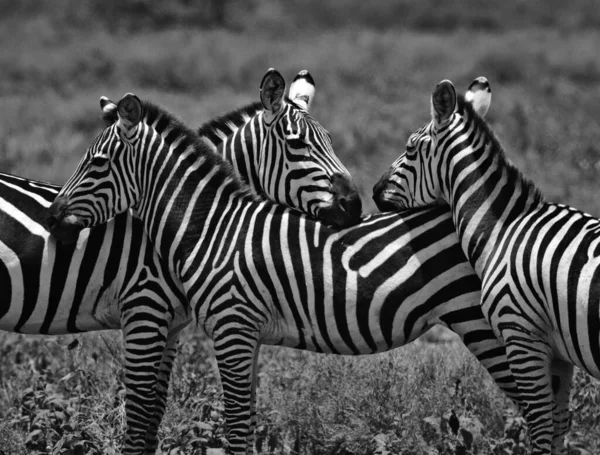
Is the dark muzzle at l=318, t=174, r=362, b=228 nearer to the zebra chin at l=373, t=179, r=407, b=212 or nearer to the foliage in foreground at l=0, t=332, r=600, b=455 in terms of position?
the zebra chin at l=373, t=179, r=407, b=212

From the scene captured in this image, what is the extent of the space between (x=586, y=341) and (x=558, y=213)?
0.85 meters

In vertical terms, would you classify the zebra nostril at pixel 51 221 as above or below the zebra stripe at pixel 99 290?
above

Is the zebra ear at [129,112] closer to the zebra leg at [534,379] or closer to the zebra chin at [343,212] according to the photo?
the zebra chin at [343,212]

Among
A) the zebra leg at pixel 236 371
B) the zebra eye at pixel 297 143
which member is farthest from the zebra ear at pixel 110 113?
the zebra leg at pixel 236 371

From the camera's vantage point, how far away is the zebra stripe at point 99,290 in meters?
6.50

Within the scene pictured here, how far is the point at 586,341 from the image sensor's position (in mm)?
5539

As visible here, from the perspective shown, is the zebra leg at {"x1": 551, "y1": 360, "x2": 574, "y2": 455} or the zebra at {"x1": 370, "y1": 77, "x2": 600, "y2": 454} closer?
the zebra at {"x1": 370, "y1": 77, "x2": 600, "y2": 454}

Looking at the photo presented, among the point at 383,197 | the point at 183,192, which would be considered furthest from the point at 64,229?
the point at 383,197

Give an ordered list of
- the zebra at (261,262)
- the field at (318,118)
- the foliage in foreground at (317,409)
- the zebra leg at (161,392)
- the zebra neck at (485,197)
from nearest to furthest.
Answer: the zebra neck at (485,197)
the zebra at (261,262)
the zebra leg at (161,392)
the foliage in foreground at (317,409)
the field at (318,118)

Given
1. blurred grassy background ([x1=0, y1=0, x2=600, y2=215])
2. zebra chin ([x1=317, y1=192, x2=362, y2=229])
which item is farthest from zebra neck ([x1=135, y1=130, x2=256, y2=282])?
blurred grassy background ([x1=0, y1=0, x2=600, y2=215])

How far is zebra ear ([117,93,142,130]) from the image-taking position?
6500mm

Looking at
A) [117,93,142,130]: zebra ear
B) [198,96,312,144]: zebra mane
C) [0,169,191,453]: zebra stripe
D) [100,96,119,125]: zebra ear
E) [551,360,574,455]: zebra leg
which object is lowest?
[551,360,574,455]: zebra leg

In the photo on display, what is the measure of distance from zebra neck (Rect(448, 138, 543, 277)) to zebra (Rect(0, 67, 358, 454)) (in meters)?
1.00

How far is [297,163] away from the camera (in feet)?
22.2
